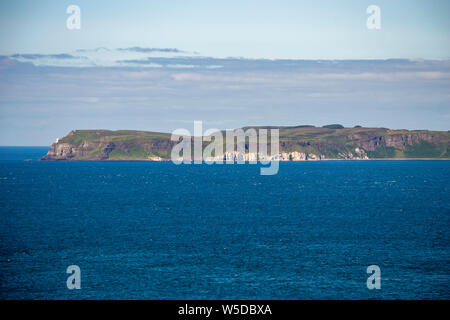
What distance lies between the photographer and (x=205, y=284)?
67.9 meters

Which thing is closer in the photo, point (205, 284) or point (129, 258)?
point (205, 284)

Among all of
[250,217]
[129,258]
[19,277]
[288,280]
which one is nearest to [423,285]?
[288,280]

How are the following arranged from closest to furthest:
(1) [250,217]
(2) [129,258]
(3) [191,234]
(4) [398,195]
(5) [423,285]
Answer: (5) [423,285] → (2) [129,258] → (3) [191,234] → (1) [250,217] → (4) [398,195]

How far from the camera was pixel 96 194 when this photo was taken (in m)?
188

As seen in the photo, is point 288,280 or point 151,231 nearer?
point 288,280
